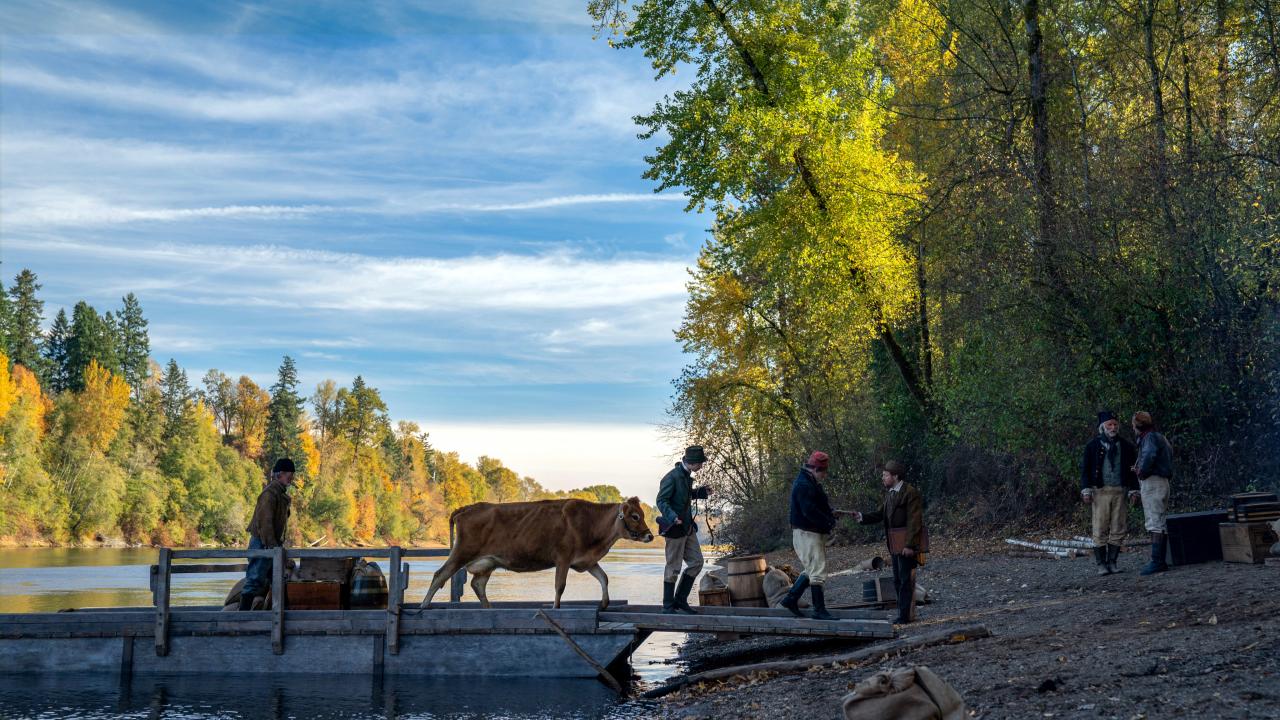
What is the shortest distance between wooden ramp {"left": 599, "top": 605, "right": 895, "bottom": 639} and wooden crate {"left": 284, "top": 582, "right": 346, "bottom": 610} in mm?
4158

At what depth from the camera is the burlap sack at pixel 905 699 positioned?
690 centimetres

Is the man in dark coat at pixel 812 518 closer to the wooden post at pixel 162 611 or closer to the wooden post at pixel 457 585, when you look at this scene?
the wooden post at pixel 457 585

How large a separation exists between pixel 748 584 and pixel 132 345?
125 meters

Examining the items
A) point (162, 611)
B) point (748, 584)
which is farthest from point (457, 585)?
point (748, 584)

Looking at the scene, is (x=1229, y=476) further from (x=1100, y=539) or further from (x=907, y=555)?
(x=907, y=555)

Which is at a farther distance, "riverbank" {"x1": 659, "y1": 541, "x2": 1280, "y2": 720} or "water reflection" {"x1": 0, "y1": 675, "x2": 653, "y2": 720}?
"water reflection" {"x1": 0, "y1": 675, "x2": 653, "y2": 720}

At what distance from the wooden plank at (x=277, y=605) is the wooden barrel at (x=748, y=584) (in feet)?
22.3

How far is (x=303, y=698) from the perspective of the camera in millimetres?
14148

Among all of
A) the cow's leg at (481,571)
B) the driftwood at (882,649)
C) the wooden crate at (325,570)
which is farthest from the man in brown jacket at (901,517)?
the wooden crate at (325,570)

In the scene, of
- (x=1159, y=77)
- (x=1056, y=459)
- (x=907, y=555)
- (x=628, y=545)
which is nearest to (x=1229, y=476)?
(x=1056, y=459)

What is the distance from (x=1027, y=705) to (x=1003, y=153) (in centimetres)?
1946

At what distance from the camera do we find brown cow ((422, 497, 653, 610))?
47.9ft

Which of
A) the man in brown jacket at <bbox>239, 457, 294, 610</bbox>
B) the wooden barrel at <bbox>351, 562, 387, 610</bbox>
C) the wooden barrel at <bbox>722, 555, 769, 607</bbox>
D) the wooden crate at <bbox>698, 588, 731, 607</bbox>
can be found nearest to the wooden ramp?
the wooden barrel at <bbox>722, 555, 769, 607</bbox>

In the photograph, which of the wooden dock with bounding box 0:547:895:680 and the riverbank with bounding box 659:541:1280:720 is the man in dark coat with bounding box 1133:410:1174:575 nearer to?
the riverbank with bounding box 659:541:1280:720
